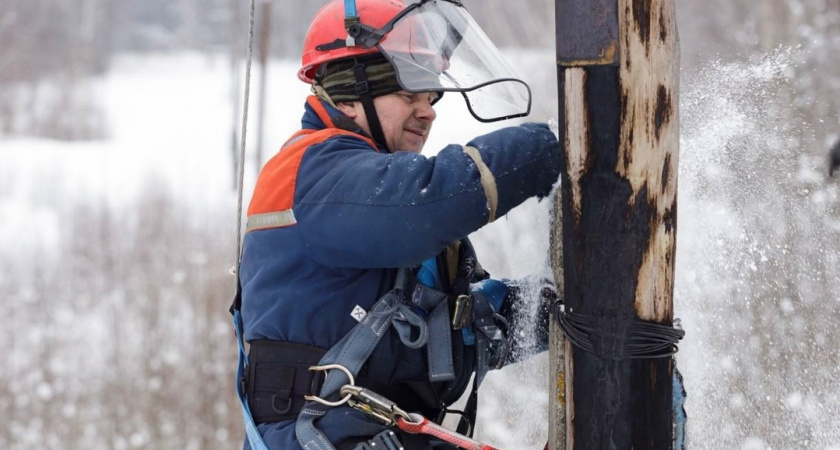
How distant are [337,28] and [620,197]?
99cm

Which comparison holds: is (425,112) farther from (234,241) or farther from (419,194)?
(234,241)

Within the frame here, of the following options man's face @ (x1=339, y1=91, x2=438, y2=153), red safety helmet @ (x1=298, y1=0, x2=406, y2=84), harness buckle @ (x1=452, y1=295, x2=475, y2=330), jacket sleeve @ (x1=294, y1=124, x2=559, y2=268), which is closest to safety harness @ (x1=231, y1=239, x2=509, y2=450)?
harness buckle @ (x1=452, y1=295, x2=475, y2=330)

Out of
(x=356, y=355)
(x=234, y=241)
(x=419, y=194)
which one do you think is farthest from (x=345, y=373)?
(x=234, y=241)

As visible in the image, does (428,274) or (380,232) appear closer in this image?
(380,232)

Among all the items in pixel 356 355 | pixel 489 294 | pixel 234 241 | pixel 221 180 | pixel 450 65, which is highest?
pixel 221 180

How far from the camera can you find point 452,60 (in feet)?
7.55

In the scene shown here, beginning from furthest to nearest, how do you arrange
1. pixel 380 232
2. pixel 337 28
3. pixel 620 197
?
1. pixel 337 28
2. pixel 380 232
3. pixel 620 197

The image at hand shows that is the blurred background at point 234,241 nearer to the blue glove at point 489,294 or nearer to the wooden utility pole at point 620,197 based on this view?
the blue glove at point 489,294

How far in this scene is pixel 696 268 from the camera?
9.62ft

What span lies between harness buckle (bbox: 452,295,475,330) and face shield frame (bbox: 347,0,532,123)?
0.50m

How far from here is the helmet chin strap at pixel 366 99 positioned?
2305mm

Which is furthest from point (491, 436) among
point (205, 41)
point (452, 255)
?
point (205, 41)

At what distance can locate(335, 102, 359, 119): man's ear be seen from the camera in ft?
7.68

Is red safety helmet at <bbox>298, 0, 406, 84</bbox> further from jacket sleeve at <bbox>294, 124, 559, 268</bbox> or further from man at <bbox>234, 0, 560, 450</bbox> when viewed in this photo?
jacket sleeve at <bbox>294, 124, 559, 268</bbox>
